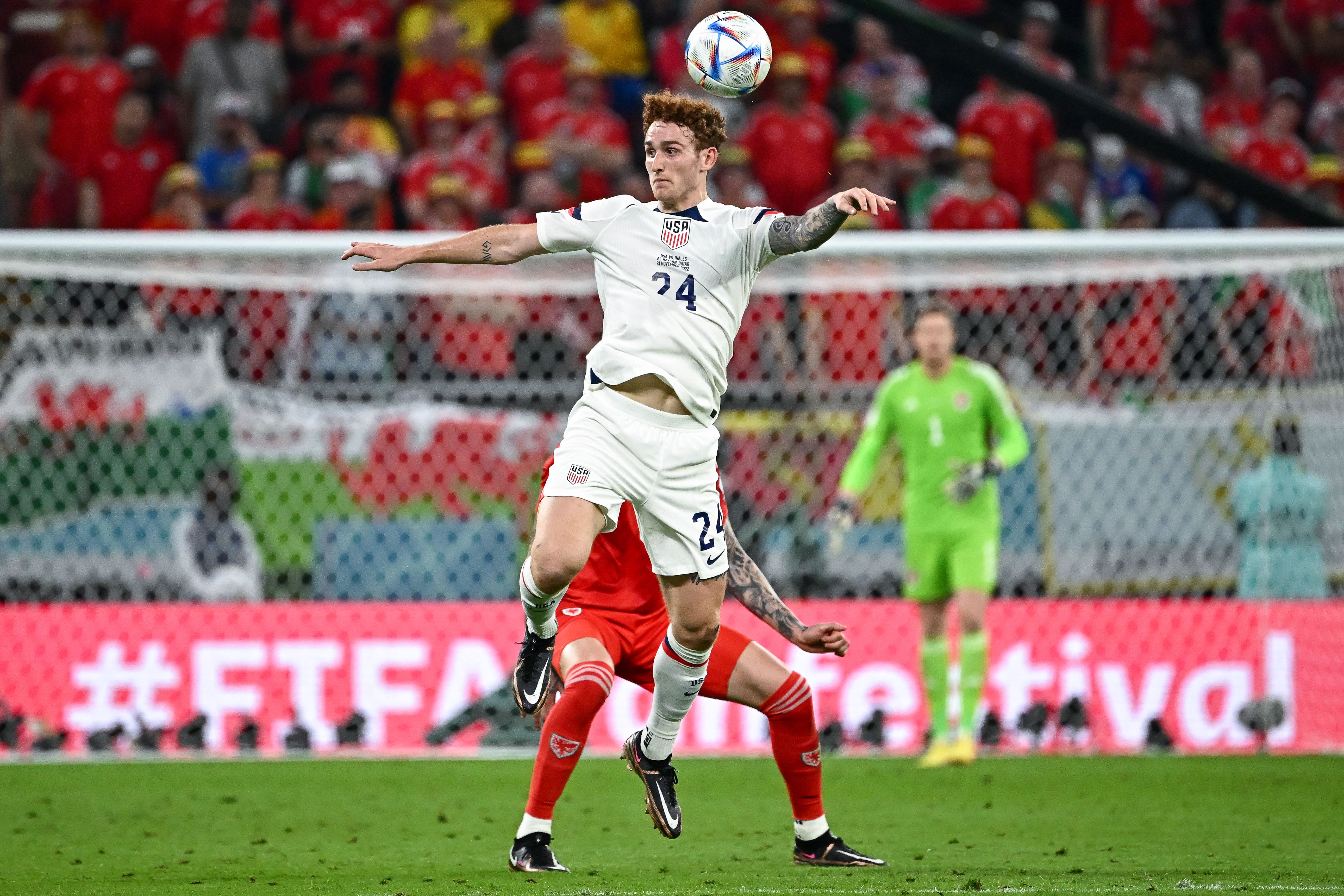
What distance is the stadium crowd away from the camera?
13.2 m

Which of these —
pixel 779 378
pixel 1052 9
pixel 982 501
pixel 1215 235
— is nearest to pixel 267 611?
pixel 779 378

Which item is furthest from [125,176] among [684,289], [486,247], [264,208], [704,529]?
[704,529]

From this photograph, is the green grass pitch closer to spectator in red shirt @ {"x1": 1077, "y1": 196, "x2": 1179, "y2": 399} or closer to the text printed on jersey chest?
the text printed on jersey chest

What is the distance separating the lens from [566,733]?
18.9ft

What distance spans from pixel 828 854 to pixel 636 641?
3.35 ft

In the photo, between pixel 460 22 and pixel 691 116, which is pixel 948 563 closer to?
pixel 691 116

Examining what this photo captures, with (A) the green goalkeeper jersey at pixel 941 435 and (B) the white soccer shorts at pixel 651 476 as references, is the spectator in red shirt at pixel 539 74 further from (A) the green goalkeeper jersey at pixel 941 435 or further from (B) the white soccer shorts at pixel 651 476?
(B) the white soccer shorts at pixel 651 476

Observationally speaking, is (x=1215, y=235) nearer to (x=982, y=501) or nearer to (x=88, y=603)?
(x=982, y=501)

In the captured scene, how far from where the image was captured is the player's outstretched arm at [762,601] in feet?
18.0

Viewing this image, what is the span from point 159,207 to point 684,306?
845cm

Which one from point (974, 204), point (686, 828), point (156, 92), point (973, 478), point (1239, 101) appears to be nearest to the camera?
point (686, 828)

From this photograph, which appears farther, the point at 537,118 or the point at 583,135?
the point at 537,118

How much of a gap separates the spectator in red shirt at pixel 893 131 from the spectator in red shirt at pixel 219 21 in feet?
16.3

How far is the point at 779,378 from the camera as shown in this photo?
10977 millimetres
